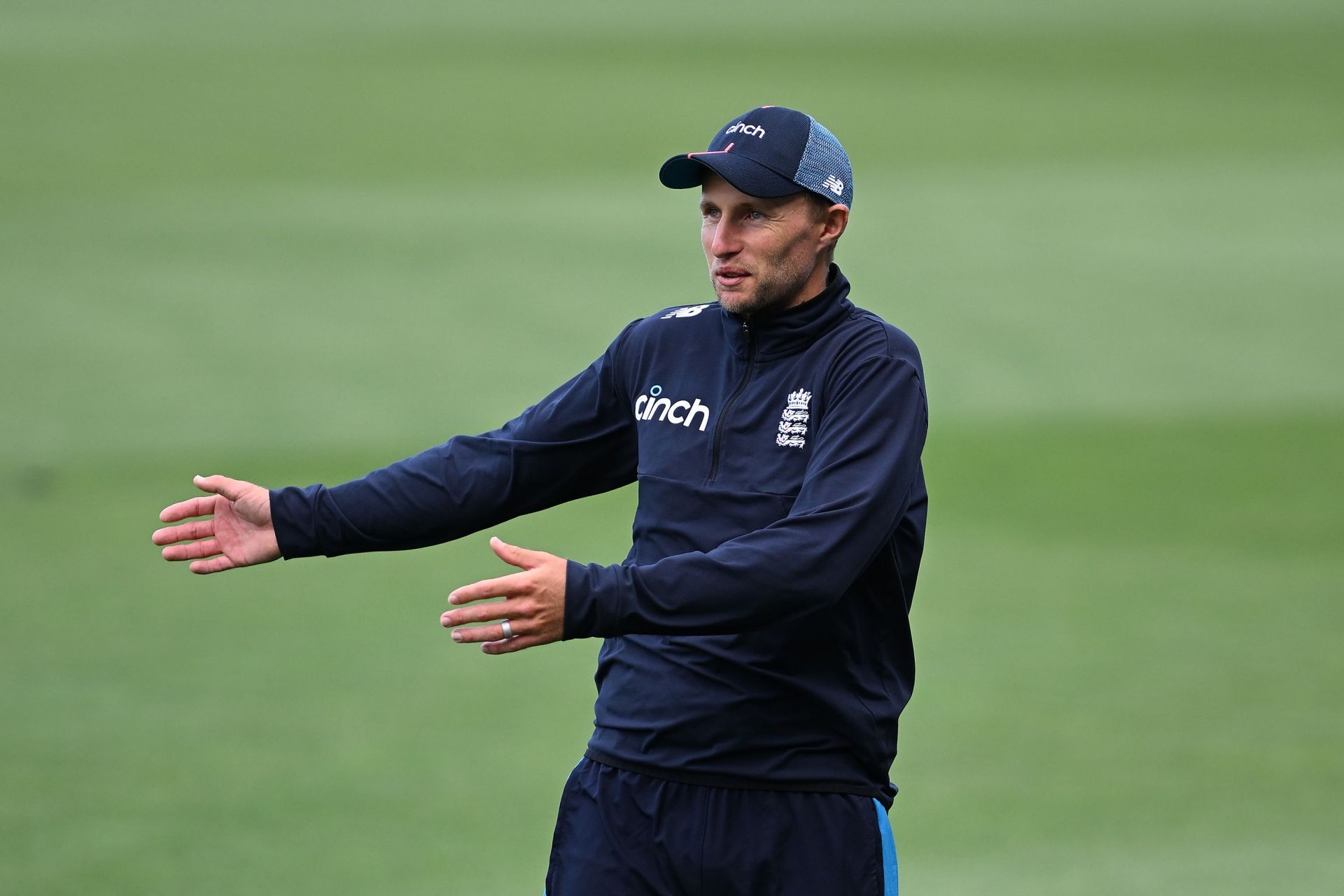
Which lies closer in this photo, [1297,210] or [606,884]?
[606,884]

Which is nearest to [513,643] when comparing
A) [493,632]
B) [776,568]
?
[493,632]

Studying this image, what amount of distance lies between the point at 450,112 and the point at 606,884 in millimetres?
13316

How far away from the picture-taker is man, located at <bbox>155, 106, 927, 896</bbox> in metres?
2.65

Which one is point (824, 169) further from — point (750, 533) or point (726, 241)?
point (750, 533)

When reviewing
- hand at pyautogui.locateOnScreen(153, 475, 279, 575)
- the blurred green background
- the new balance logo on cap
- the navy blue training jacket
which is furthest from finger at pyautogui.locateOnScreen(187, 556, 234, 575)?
the blurred green background

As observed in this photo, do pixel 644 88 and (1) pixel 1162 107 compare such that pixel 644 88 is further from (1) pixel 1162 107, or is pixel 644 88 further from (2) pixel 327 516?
(2) pixel 327 516

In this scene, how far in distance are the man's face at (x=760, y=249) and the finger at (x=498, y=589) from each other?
2.08 feet

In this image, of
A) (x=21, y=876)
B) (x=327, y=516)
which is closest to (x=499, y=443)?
(x=327, y=516)

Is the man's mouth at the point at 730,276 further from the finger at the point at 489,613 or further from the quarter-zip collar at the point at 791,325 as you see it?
the finger at the point at 489,613

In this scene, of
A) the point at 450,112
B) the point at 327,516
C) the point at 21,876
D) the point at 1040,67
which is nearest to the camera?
the point at 327,516

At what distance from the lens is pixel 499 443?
297 centimetres

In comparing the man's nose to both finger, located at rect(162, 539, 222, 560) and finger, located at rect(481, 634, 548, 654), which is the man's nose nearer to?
finger, located at rect(481, 634, 548, 654)

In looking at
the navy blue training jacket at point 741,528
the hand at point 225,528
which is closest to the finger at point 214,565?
the hand at point 225,528

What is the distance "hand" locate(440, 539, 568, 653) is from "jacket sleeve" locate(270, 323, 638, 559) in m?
0.57
